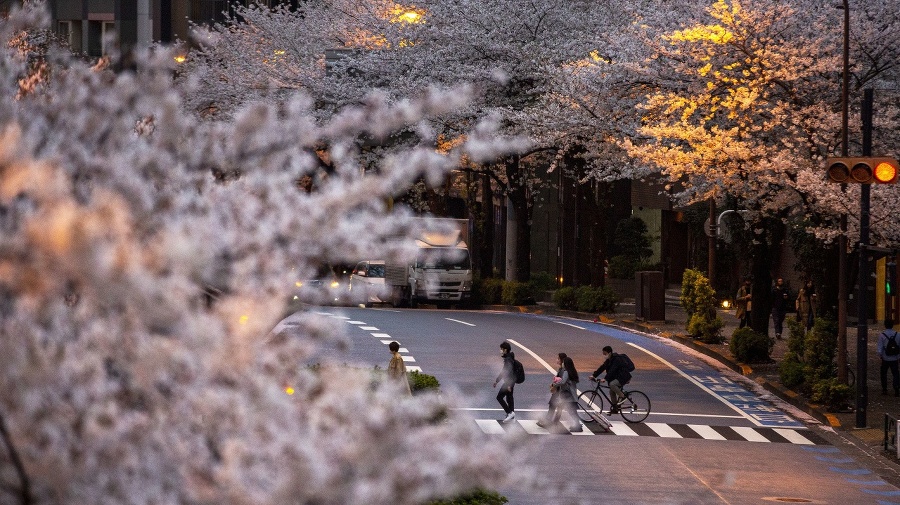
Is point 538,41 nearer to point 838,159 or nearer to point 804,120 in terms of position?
point 804,120

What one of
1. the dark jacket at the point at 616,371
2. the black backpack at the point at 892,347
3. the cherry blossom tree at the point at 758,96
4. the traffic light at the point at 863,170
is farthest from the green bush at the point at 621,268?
the traffic light at the point at 863,170

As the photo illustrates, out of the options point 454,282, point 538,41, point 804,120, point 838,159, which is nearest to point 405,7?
point 538,41

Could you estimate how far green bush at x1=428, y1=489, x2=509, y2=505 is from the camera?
12.4 m

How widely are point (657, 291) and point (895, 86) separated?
13.0 metres

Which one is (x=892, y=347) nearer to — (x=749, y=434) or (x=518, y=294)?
(x=749, y=434)

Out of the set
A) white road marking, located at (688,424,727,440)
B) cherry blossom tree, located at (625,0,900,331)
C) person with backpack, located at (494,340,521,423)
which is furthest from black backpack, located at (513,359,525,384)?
cherry blossom tree, located at (625,0,900,331)

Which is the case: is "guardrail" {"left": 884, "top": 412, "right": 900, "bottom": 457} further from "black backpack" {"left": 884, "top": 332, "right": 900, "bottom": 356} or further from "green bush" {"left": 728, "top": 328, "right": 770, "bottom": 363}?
"green bush" {"left": 728, "top": 328, "right": 770, "bottom": 363}

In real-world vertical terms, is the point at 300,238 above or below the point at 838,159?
below

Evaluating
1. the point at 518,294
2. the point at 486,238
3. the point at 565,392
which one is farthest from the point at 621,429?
the point at 486,238

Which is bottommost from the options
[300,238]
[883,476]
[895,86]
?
[883,476]

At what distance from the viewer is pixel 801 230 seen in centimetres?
4712

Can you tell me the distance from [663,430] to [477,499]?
11.7m

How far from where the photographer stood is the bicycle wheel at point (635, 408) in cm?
2519

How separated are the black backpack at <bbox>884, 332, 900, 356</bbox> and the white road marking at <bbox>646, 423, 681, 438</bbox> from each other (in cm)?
575
